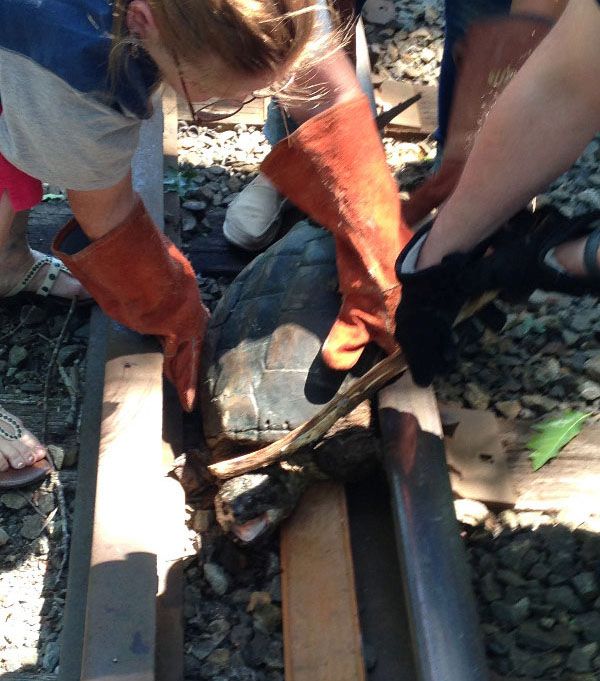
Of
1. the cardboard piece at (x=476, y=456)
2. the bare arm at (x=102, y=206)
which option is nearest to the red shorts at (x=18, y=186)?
the bare arm at (x=102, y=206)

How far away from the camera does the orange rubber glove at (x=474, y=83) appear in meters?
2.25

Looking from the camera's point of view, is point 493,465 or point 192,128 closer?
point 493,465

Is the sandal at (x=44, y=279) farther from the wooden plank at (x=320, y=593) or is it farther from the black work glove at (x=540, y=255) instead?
the black work glove at (x=540, y=255)

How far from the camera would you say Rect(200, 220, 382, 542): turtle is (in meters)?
2.08

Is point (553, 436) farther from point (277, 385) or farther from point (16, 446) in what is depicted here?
point (16, 446)

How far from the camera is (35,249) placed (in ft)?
9.57

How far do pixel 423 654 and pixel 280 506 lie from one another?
56 centimetres

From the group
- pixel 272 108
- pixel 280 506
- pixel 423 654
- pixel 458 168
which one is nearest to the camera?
pixel 423 654

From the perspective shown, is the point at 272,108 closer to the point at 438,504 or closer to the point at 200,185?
the point at 200,185

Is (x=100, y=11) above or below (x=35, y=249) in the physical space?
below

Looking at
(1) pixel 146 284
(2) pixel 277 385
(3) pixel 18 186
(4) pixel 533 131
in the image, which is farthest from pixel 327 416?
(3) pixel 18 186

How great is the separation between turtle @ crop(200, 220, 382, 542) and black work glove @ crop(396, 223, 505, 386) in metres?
0.25

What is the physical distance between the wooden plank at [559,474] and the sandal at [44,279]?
1.43 meters

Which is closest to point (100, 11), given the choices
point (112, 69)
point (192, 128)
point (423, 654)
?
point (112, 69)
